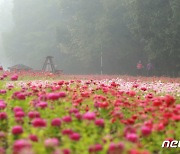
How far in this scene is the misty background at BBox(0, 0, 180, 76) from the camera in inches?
1133

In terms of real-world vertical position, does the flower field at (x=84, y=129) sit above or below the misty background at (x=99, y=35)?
below

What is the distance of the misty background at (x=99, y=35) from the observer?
28781 mm

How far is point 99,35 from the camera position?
36.4m

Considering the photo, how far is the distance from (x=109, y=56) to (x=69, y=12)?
963 centimetres

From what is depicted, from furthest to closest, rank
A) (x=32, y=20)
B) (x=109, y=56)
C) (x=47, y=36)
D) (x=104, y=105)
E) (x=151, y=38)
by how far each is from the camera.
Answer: (x=32, y=20) → (x=47, y=36) → (x=109, y=56) → (x=151, y=38) → (x=104, y=105)

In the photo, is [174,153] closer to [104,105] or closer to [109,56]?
[104,105]

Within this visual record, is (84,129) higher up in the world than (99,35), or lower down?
lower down

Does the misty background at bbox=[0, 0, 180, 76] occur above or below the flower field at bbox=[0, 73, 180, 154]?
above

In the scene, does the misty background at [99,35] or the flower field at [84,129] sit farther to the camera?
the misty background at [99,35]

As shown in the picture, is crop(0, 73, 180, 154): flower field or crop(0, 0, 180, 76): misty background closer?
crop(0, 73, 180, 154): flower field

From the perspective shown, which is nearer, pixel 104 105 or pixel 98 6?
pixel 104 105

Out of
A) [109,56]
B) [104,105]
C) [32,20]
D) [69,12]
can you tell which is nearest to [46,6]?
[32,20]

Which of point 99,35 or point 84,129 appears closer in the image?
point 84,129

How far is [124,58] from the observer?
38.5 meters
